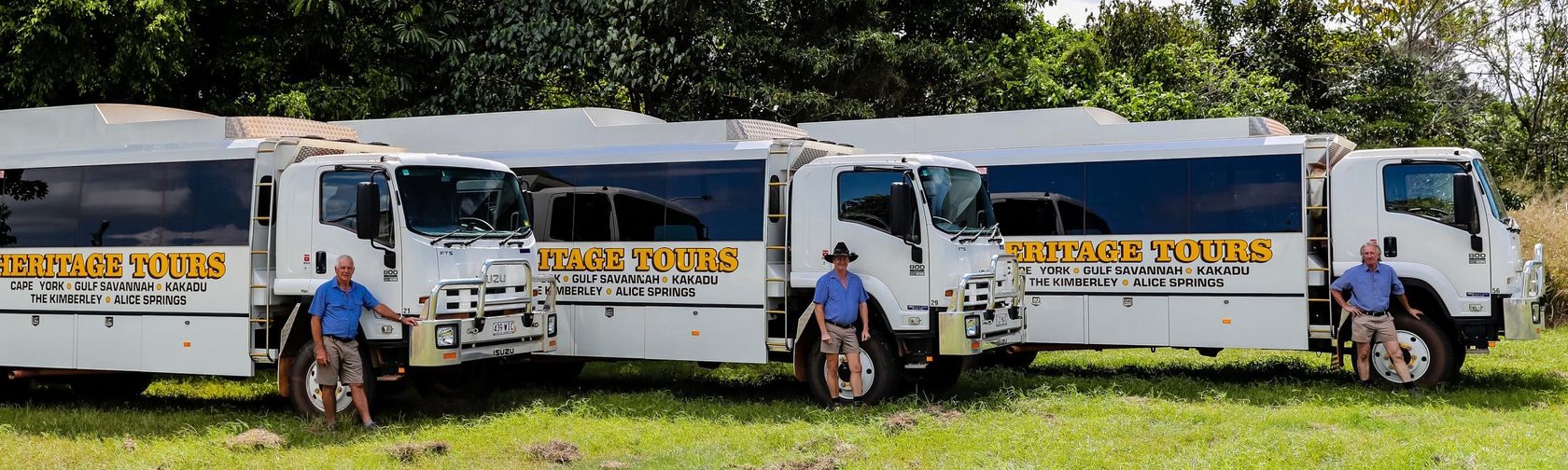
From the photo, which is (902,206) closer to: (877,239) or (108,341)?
(877,239)

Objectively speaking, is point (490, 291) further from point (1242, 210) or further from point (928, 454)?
point (1242, 210)

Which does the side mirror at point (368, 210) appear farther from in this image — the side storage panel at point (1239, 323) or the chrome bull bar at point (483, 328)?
the side storage panel at point (1239, 323)

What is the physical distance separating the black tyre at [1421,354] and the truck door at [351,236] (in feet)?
28.5

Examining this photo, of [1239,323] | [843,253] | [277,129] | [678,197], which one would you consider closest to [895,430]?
[843,253]

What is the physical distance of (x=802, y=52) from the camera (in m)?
21.2

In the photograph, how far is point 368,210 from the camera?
11.0 m

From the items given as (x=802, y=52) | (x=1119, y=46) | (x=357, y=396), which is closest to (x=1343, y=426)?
(x=357, y=396)

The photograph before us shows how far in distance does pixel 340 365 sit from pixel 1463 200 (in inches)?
383

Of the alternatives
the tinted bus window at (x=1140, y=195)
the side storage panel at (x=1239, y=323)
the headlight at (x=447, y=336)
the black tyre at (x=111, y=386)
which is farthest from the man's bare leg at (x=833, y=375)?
the black tyre at (x=111, y=386)

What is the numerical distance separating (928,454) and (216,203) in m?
6.52

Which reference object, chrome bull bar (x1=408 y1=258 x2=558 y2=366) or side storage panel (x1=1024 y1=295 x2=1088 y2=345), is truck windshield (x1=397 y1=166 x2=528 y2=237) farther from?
side storage panel (x1=1024 y1=295 x2=1088 y2=345)

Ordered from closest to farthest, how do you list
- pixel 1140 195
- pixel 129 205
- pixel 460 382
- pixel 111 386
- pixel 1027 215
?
1. pixel 129 205
2. pixel 460 382
3. pixel 1140 195
4. pixel 1027 215
5. pixel 111 386

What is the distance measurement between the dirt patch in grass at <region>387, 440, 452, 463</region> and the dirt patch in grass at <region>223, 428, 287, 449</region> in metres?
1.05

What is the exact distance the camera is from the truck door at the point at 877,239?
1176 centimetres
